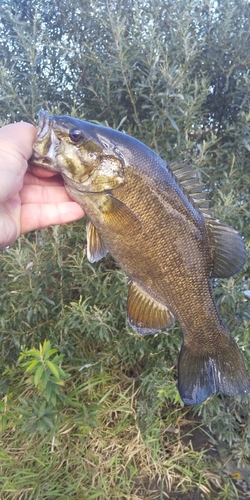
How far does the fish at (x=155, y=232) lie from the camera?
5.38 feet

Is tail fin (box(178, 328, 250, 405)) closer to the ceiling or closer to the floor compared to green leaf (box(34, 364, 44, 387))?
closer to the ceiling

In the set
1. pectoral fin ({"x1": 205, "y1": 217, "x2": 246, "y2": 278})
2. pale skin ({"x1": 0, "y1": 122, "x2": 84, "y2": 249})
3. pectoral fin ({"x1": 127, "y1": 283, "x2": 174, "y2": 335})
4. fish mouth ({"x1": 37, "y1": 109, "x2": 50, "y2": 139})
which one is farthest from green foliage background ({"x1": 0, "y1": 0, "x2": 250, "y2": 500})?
fish mouth ({"x1": 37, "y1": 109, "x2": 50, "y2": 139})

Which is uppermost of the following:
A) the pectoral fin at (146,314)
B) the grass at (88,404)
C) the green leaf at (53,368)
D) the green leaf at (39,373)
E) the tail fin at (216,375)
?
the pectoral fin at (146,314)

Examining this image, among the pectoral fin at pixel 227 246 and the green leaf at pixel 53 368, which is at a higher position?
the pectoral fin at pixel 227 246

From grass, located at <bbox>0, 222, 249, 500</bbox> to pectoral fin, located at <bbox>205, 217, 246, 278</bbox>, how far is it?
3.25ft

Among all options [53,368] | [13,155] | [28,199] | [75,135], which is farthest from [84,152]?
[53,368]

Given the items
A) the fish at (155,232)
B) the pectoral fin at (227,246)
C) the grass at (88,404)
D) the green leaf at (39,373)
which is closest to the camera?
the fish at (155,232)

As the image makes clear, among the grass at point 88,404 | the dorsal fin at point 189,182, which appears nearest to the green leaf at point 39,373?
the grass at point 88,404

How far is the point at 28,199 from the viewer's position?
2.16 metres

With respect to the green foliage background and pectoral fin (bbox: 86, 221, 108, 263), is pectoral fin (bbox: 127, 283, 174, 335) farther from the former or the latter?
the green foliage background

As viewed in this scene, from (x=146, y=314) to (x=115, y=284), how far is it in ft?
3.12

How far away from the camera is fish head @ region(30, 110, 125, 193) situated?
1643 mm

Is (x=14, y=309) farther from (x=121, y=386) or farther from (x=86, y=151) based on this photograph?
(x=86, y=151)

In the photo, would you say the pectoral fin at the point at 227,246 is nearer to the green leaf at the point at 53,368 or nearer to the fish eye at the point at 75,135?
the fish eye at the point at 75,135
